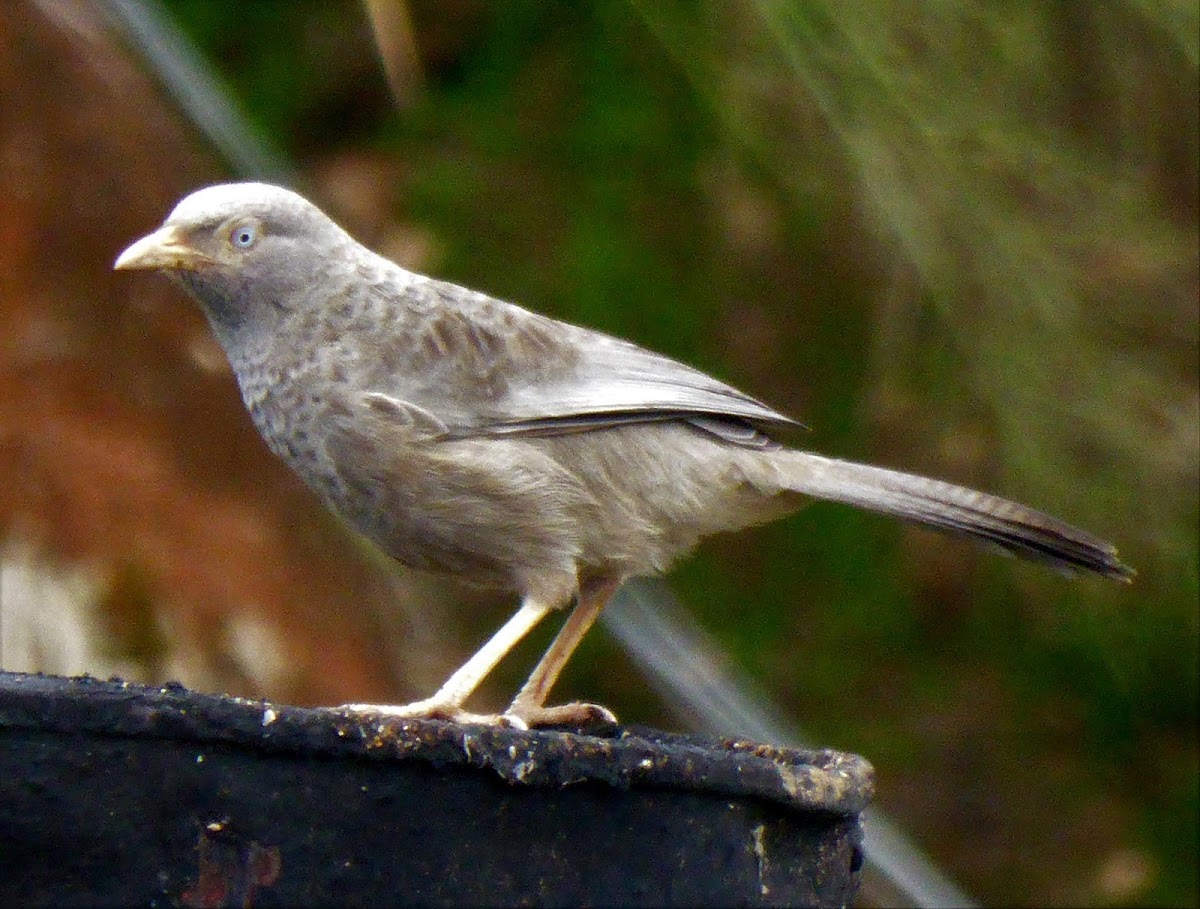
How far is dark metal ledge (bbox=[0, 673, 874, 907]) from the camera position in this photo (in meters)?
2.16

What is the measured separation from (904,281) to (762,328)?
→ 241 centimetres

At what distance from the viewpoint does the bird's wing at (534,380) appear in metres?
3.82

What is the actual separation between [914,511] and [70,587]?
2.56 meters

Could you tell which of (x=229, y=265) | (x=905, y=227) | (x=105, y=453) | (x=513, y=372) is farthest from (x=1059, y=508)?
(x=105, y=453)

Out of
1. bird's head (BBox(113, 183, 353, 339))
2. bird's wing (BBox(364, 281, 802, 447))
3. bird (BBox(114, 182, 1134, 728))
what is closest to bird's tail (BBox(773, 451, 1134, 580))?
bird (BBox(114, 182, 1134, 728))

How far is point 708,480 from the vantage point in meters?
4.05

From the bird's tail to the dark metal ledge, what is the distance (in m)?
1.43

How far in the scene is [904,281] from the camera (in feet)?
16.1

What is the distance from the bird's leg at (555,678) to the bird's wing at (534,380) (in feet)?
1.46

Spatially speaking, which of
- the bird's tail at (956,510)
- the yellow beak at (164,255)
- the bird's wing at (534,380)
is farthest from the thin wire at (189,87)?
the bird's tail at (956,510)

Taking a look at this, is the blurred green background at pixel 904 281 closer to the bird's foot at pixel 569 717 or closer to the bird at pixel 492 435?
the bird at pixel 492 435

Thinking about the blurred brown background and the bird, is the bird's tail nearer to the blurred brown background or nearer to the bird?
the bird

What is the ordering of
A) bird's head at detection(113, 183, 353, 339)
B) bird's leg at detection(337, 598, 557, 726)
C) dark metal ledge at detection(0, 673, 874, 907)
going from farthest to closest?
bird's head at detection(113, 183, 353, 339) → bird's leg at detection(337, 598, 557, 726) → dark metal ledge at detection(0, 673, 874, 907)

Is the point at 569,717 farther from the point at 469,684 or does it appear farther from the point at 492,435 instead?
the point at 492,435
